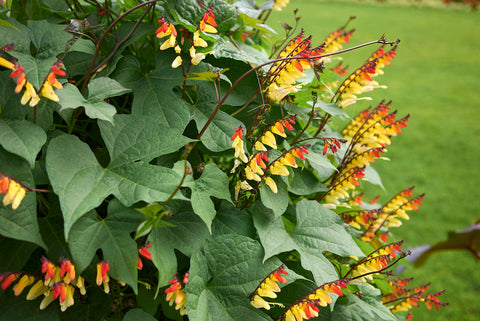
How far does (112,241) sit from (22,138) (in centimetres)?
27

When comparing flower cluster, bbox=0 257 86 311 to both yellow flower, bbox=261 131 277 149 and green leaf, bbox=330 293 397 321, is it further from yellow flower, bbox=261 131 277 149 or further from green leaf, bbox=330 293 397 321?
green leaf, bbox=330 293 397 321

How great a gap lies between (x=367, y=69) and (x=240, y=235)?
60 cm

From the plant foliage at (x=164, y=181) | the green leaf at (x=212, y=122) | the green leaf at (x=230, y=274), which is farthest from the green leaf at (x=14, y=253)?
the green leaf at (x=212, y=122)

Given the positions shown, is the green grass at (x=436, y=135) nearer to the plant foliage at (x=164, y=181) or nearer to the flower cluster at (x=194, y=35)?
the plant foliage at (x=164, y=181)

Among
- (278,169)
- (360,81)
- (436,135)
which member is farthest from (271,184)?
(436,135)

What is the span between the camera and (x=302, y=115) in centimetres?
126

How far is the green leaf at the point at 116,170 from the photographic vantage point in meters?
0.82

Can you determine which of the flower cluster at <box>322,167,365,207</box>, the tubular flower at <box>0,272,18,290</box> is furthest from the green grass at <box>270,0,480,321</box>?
the tubular flower at <box>0,272,18,290</box>

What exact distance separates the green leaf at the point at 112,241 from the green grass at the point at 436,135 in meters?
0.90

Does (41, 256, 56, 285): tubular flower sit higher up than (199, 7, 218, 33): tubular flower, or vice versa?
(199, 7, 218, 33): tubular flower

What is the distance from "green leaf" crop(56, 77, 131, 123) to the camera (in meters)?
0.86

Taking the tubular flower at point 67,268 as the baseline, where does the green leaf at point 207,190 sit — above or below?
above

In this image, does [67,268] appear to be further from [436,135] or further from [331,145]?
[436,135]

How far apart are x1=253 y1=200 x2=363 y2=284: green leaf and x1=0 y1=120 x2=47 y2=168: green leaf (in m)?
0.52
